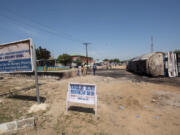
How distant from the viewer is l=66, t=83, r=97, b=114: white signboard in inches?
151

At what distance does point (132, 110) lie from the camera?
13.4 ft

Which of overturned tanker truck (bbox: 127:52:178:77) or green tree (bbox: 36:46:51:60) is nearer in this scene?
overturned tanker truck (bbox: 127:52:178:77)

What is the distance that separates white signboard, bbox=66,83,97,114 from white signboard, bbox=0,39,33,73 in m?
2.42

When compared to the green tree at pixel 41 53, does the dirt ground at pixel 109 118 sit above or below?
below

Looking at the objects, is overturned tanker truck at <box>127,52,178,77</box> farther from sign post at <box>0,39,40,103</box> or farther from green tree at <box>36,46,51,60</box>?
green tree at <box>36,46,51,60</box>

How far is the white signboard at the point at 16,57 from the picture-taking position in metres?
4.77

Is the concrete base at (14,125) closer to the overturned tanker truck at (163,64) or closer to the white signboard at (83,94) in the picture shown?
the white signboard at (83,94)

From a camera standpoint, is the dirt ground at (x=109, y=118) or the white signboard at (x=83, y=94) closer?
the dirt ground at (x=109, y=118)

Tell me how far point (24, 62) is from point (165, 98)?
756 cm

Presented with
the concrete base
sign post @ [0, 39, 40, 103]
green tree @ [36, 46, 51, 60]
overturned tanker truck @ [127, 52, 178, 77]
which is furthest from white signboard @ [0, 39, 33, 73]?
green tree @ [36, 46, 51, 60]

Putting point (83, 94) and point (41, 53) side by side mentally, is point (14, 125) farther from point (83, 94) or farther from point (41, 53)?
point (41, 53)

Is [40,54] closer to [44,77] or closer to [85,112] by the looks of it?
[44,77]

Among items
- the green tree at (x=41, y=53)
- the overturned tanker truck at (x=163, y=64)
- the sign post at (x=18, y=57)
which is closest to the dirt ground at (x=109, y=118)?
the sign post at (x=18, y=57)

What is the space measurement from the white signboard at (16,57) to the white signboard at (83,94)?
242 cm
